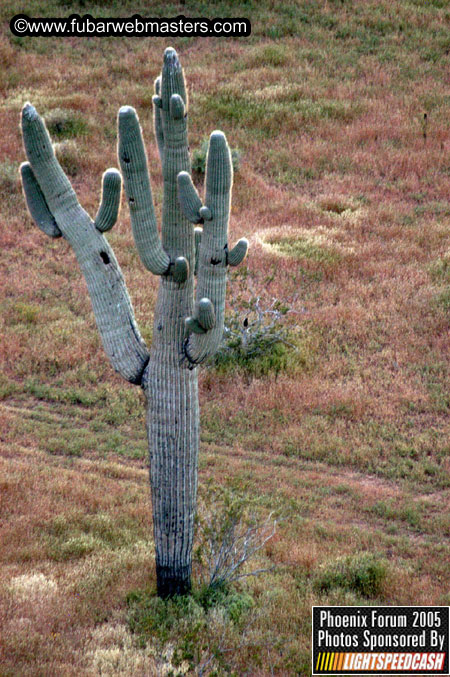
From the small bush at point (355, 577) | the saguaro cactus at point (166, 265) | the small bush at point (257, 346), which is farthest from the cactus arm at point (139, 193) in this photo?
the small bush at point (257, 346)

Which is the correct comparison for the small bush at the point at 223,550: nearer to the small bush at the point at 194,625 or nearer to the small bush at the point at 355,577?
the small bush at the point at 194,625

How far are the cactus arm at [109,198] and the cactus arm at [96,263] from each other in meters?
0.11

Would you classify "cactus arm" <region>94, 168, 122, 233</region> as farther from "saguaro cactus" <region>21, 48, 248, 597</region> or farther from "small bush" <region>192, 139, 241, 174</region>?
"small bush" <region>192, 139, 241, 174</region>

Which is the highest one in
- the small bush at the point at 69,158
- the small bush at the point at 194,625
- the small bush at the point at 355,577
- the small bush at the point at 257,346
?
the small bush at the point at 69,158

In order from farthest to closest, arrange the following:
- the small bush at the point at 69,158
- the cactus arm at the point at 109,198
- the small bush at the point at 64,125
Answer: the small bush at the point at 64,125, the small bush at the point at 69,158, the cactus arm at the point at 109,198

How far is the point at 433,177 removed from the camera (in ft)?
68.3

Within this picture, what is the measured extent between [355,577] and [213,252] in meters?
3.83

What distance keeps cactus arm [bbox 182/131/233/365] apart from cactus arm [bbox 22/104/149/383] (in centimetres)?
60

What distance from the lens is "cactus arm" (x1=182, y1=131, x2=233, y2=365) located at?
699cm

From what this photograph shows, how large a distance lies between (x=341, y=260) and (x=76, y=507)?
908cm

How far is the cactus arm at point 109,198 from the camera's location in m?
7.21

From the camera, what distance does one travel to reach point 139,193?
23.6ft

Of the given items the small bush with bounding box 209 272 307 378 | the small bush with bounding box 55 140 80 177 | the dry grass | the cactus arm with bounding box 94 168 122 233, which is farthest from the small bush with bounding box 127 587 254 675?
the small bush with bounding box 55 140 80 177

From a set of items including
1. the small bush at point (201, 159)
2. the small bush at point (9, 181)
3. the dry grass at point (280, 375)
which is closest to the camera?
the dry grass at point (280, 375)
